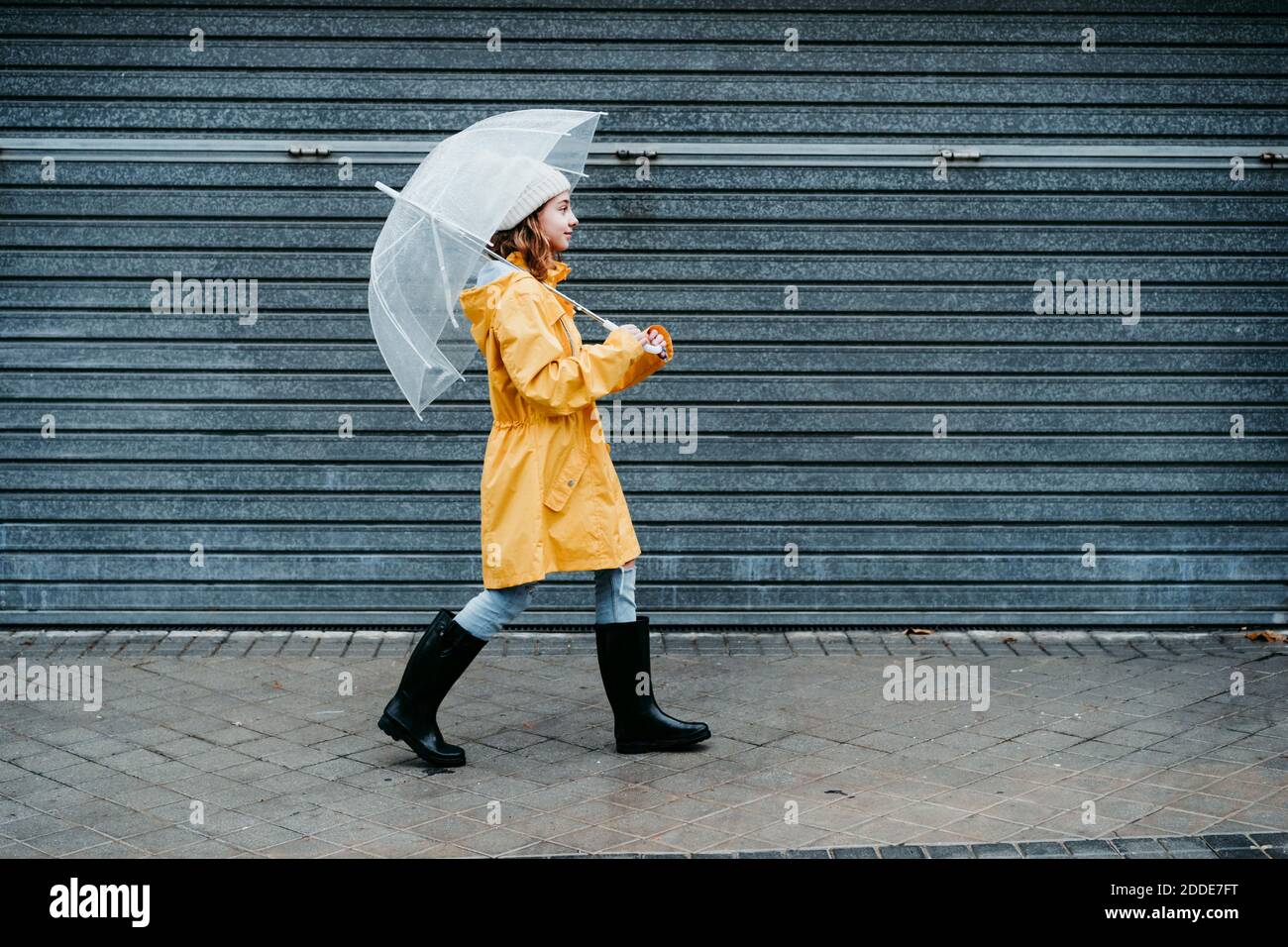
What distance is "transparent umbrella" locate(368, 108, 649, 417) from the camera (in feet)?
18.2

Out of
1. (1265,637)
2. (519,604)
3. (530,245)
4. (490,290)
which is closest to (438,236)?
(490,290)

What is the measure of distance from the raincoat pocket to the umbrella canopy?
0.59 metres

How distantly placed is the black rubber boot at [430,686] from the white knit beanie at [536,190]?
1.57 metres

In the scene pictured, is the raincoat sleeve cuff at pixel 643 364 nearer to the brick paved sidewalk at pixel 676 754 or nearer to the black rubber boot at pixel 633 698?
the black rubber boot at pixel 633 698

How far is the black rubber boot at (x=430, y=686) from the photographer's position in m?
5.89

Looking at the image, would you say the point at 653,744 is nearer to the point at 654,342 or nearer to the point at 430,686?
the point at 430,686

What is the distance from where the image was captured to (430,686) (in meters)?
5.91

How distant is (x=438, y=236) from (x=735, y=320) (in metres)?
2.85

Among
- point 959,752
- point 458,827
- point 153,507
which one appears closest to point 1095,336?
point 959,752

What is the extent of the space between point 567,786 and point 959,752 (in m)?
1.60

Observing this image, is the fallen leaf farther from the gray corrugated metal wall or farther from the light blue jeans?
the light blue jeans

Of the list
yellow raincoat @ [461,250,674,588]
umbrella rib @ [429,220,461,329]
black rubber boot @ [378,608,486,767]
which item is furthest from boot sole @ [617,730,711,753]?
umbrella rib @ [429,220,461,329]

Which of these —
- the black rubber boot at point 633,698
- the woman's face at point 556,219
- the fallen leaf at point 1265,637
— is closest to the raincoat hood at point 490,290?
the woman's face at point 556,219

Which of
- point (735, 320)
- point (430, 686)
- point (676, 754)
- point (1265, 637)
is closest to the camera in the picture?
point (430, 686)
